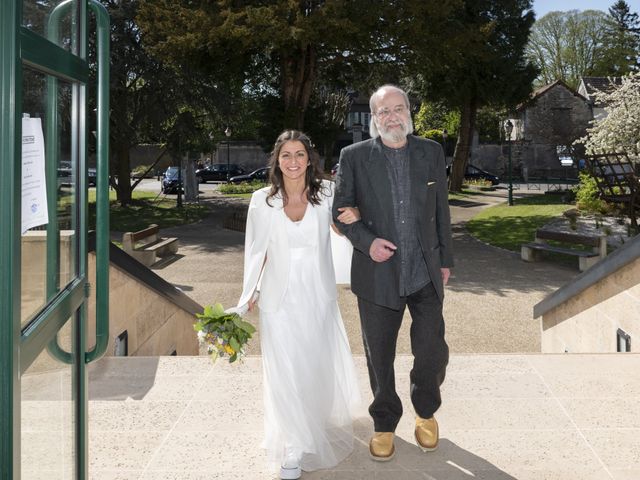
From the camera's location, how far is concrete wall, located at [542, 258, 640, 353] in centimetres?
639

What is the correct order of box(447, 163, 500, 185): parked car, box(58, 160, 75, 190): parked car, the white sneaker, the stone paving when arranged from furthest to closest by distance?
box(447, 163, 500, 185): parked car → the stone paving → the white sneaker → box(58, 160, 75, 190): parked car

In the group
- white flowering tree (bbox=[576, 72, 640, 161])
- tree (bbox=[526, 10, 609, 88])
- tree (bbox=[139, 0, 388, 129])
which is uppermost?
tree (bbox=[526, 10, 609, 88])

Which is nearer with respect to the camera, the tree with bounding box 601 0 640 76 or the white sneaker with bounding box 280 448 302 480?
the white sneaker with bounding box 280 448 302 480

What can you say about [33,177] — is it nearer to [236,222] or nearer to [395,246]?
[395,246]

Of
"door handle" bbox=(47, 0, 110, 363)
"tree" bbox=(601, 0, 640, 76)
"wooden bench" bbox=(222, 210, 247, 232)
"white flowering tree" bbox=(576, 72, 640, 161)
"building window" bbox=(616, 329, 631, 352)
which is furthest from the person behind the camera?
"tree" bbox=(601, 0, 640, 76)

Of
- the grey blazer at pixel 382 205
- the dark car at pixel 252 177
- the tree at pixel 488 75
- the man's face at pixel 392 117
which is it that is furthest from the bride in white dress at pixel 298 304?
the dark car at pixel 252 177

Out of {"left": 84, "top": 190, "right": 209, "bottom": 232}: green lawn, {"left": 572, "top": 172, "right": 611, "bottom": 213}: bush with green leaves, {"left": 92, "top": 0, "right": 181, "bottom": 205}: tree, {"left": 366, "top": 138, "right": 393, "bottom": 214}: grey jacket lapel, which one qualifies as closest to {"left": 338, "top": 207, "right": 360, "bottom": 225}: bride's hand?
{"left": 366, "top": 138, "right": 393, "bottom": 214}: grey jacket lapel

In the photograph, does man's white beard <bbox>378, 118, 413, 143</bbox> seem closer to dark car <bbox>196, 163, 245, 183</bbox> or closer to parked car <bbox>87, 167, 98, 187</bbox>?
parked car <bbox>87, 167, 98, 187</bbox>

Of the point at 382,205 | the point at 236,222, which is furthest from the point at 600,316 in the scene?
the point at 236,222

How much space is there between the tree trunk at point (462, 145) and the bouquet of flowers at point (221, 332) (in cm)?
3655

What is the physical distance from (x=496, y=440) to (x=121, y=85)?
26.6 metres

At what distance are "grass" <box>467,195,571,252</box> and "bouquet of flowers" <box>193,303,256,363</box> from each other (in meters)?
15.5

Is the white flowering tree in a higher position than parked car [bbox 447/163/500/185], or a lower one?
higher

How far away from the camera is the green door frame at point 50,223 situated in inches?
65.1
